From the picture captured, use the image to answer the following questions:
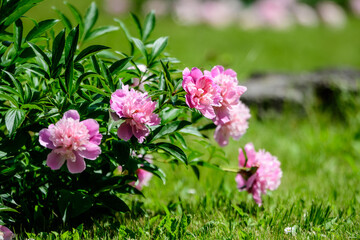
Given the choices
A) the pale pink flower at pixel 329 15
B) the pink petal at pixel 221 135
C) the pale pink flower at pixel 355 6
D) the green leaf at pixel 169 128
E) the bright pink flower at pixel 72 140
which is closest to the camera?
the bright pink flower at pixel 72 140

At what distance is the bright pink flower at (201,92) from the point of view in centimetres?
130

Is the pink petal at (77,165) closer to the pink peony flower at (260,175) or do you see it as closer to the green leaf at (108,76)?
the green leaf at (108,76)

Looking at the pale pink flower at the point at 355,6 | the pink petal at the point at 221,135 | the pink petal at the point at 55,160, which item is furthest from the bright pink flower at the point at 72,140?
the pale pink flower at the point at 355,6

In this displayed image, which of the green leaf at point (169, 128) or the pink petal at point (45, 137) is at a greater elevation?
the pink petal at point (45, 137)

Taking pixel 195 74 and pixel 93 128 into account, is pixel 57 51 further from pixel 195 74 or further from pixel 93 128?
pixel 195 74

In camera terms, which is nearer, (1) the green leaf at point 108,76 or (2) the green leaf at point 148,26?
(1) the green leaf at point 108,76

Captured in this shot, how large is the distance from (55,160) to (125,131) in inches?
8.2

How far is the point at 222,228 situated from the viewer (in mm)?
1591

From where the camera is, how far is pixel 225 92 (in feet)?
4.61

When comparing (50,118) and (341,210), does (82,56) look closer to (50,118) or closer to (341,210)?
(50,118)

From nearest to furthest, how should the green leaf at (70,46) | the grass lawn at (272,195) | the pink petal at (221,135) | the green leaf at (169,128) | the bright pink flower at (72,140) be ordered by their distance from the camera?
the bright pink flower at (72,140) < the green leaf at (70,46) < the green leaf at (169,128) < the grass lawn at (272,195) < the pink petal at (221,135)

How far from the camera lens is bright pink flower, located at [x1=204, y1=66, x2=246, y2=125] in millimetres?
1407

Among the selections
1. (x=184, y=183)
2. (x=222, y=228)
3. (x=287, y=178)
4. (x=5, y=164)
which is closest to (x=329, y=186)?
(x=287, y=178)

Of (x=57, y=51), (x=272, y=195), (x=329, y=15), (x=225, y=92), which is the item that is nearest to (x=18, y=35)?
(x=57, y=51)
